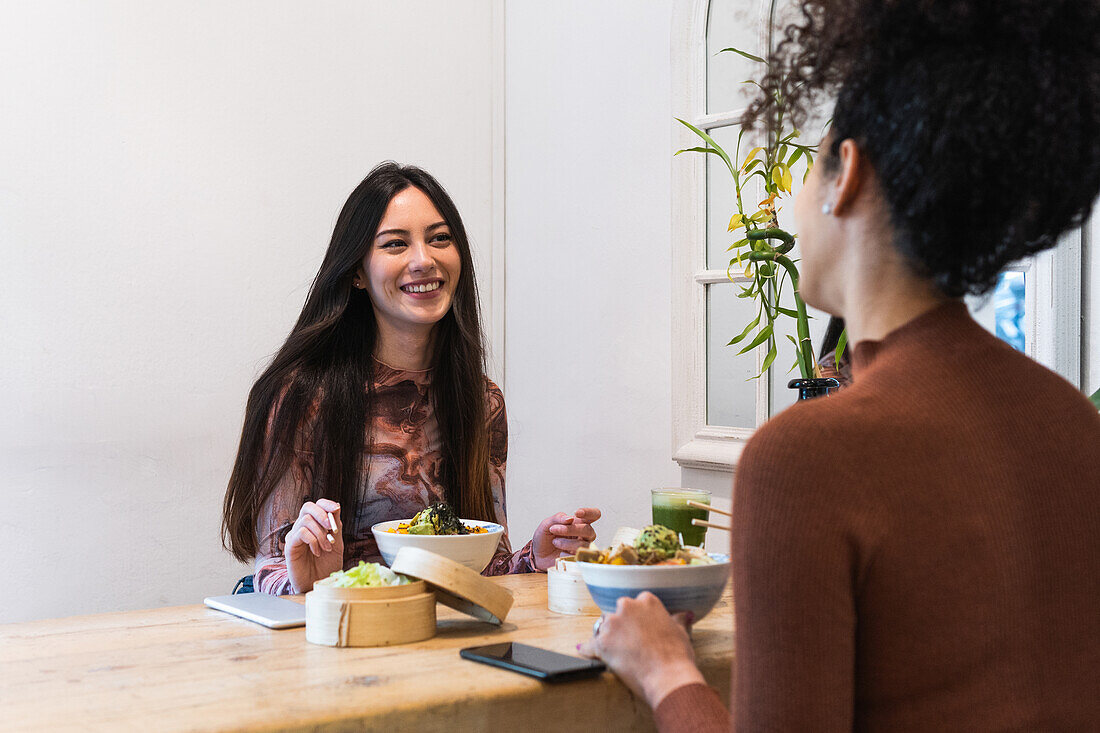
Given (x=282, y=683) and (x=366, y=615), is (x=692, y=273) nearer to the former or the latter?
(x=366, y=615)

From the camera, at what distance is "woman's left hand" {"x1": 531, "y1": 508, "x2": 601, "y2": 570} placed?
5.93 feet

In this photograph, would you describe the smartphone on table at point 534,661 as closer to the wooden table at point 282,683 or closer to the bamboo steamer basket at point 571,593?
the wooden table at point 282,683

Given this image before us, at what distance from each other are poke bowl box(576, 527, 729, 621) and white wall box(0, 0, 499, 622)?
82.0 inches

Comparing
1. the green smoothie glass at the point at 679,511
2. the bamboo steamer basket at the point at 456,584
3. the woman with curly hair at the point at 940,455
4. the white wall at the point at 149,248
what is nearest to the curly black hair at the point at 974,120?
the woman with curly hair at the point at 940,455

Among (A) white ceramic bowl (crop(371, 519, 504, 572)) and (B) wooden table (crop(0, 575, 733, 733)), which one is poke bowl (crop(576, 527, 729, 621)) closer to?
(B) wooden table (crop(0, 575, 733, 733))

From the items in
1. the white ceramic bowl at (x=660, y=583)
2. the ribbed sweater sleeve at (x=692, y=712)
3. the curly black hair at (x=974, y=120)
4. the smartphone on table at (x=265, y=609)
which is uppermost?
the curly black hair at (x=974, y=120)

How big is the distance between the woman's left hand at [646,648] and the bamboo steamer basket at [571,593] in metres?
0.32

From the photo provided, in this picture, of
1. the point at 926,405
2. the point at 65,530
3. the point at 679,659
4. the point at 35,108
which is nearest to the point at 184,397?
the point at 65,530

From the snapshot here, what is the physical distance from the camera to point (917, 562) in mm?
762

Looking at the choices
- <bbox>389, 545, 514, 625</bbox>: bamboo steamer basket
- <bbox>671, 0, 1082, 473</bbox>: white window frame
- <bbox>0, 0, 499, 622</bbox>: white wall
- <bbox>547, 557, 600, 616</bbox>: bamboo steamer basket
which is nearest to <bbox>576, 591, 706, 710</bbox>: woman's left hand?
<bbox>389, 545, 514, 625</bbox>: bamboo steamer basket

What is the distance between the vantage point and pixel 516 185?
3.62 m

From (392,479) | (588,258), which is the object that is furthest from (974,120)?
(588,258)

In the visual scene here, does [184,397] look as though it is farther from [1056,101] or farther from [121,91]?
[1056,101]

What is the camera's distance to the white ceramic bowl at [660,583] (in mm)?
1200
